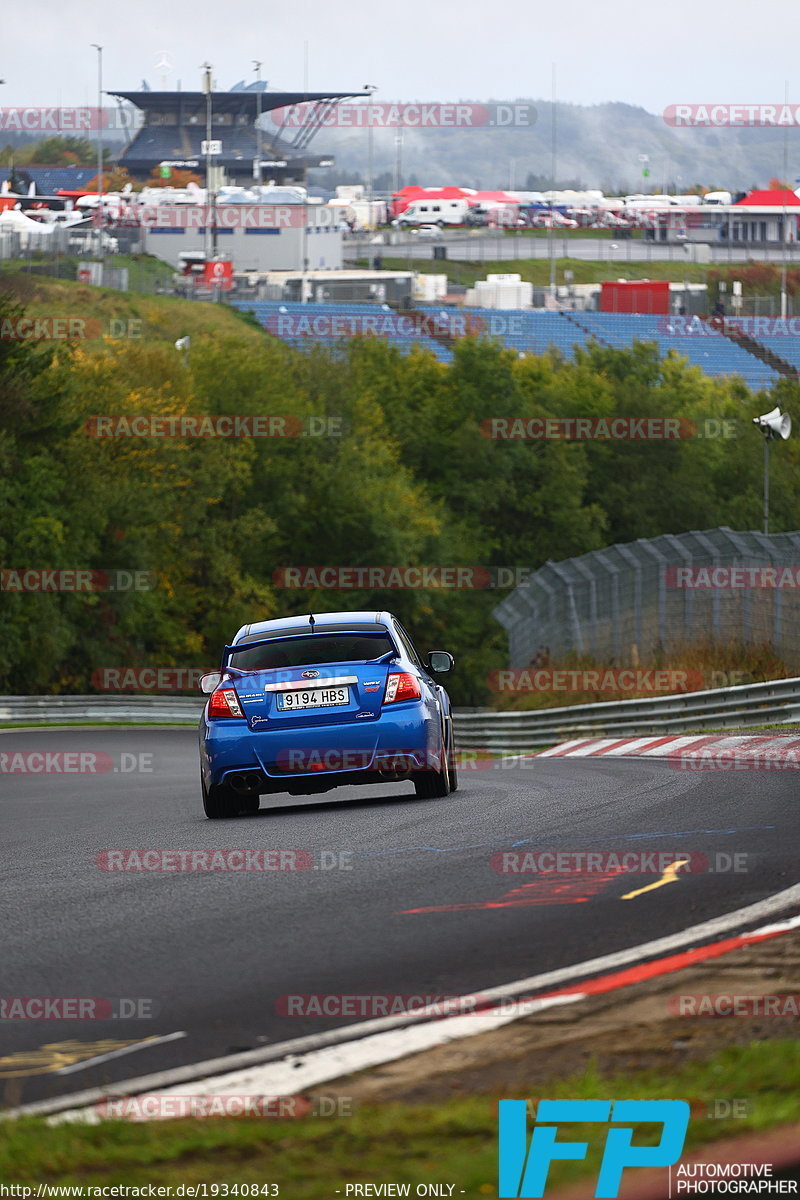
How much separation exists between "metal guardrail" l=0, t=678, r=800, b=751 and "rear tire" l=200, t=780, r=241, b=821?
9410mm

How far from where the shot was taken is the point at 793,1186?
376 cm

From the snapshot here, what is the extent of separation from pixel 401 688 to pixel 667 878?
15.0 ft

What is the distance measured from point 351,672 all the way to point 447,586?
57884mm

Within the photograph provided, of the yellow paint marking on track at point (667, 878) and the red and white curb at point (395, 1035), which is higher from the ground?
the red and white curb at point (395, 1035)

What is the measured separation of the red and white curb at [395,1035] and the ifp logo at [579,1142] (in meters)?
0.76

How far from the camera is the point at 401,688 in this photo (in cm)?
1244

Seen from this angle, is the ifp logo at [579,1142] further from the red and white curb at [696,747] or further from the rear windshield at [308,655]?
the red and white curb at [696,747]

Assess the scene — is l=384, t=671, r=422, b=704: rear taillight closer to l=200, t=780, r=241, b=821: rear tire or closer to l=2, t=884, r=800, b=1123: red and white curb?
l=200, t=780, r=241, b=821: rear tire

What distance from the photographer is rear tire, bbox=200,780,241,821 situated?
12.3 m

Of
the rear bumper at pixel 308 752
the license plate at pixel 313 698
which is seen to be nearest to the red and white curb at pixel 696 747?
the rear bumper at pixel 308 752

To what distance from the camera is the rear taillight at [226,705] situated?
12.3 meters

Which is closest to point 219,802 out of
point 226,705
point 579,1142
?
point 226,705

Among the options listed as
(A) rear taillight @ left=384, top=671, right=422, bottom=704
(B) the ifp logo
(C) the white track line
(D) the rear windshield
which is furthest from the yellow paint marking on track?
(D) the rear windshield

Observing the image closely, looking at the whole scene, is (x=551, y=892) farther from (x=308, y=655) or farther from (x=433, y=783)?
(x=308, y=655)
